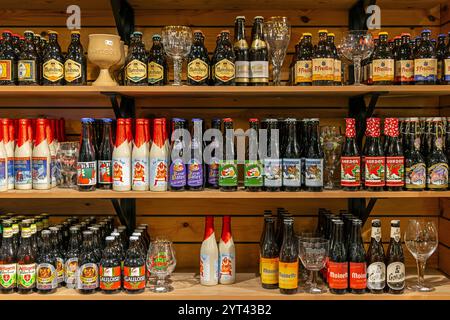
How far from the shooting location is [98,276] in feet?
6.60

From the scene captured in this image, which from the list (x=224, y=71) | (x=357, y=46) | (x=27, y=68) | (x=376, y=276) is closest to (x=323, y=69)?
(x=357, y=46)

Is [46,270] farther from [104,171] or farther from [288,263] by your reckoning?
[288,263]

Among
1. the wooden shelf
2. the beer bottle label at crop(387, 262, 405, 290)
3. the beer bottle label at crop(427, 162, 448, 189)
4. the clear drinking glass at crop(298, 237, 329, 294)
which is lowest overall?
the wooden shelf

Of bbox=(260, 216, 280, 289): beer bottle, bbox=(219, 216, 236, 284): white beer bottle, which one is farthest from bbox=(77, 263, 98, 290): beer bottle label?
bbox=(260, 216, 280, 289): beer bottle

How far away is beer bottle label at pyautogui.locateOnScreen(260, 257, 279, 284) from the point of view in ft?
6.72

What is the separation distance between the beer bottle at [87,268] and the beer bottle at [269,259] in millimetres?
674

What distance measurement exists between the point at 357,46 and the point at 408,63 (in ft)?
0.74

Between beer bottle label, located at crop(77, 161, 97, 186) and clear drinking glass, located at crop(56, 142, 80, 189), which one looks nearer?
beer bottle label, located at crop(77, 161, 97, 186)

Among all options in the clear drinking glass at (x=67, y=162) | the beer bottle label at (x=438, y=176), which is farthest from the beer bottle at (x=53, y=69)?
the beer bottle label at (x=438, y=176)

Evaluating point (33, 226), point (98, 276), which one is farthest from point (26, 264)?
point (98, 276)

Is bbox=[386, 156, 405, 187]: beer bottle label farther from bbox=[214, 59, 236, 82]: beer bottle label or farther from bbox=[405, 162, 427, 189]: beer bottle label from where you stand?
bbox=[214, 59, 236, 82]: beer bottle label

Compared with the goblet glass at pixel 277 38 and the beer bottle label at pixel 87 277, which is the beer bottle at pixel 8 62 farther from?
the goblet glass at pixel 277 38

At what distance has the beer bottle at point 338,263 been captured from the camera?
6.50 feet
